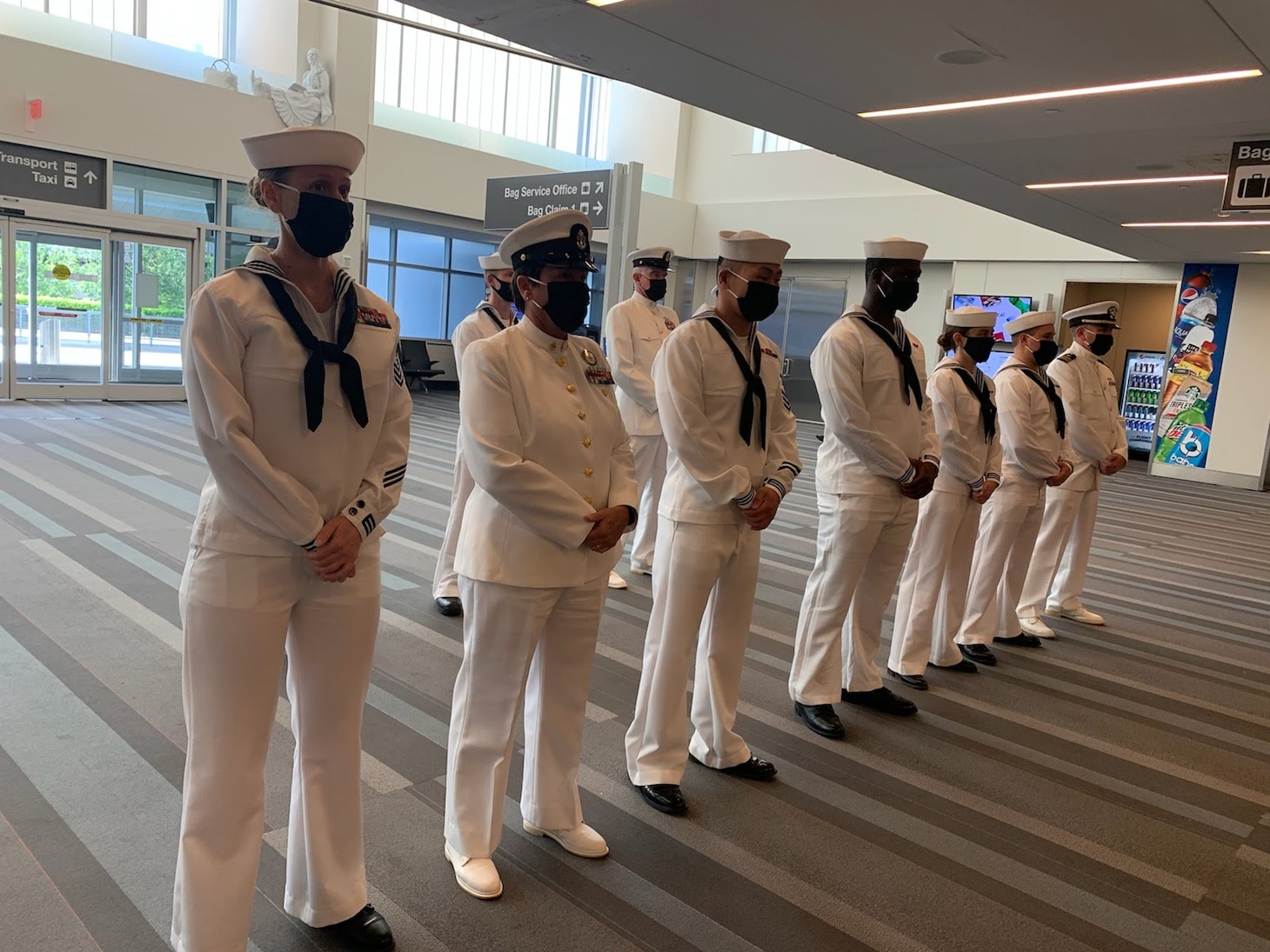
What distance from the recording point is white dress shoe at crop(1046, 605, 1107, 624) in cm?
640

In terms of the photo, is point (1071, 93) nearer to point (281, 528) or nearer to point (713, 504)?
point (713, 504)

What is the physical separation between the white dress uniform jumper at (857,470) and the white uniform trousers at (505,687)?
1.63 m

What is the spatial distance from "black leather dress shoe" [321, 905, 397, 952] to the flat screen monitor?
54.4ft

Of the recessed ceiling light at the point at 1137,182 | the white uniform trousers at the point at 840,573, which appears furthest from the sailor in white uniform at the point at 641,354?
the recessed ceiling light at the point at 1137,182

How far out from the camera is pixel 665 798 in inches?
131

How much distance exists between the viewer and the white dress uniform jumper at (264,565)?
2098 mm

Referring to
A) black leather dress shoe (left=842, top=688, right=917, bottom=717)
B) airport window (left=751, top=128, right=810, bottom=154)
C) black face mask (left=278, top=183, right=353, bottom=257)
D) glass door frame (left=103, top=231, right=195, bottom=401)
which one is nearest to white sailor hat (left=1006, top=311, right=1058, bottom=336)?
black leather dress shoe (left=842, top=688, right=917, bottom=717)

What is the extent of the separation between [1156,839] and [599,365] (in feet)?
8.93

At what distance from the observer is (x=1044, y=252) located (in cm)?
1661

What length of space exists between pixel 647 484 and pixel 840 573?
241 cm

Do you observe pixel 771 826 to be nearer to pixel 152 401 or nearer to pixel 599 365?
pixel 599 365

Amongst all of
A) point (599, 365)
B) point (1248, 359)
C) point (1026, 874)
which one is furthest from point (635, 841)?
point (1248, 359)

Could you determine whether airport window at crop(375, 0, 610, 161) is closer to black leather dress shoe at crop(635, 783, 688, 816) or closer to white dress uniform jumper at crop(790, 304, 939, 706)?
white dress uniform jumper at crop(790, 304, 939, 706)

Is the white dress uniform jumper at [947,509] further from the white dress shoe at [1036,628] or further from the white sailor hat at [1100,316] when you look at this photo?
the white sailor hat at [1100,316]
